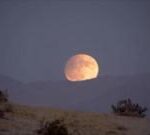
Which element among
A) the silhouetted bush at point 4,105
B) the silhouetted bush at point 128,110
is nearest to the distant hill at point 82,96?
the silhouetted bush at point 128,110

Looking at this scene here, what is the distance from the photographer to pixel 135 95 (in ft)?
564

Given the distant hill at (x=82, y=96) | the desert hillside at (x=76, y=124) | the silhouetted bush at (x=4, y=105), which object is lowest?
the desert hillside at (x=76, y=124)

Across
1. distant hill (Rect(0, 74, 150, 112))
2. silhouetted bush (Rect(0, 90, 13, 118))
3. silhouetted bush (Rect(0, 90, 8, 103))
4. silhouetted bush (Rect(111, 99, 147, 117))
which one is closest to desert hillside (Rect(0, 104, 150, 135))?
silhouetted bush (Rect(0, 90, 13, 118))

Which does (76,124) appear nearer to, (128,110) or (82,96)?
(128,110)

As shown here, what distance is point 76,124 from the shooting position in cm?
1370

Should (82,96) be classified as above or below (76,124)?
above

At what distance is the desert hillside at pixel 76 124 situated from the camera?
1162 cm

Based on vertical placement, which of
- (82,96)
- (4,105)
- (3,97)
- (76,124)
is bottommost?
(76,124)

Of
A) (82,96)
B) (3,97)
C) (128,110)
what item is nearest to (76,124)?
(3,97)

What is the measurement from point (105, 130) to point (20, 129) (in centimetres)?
368

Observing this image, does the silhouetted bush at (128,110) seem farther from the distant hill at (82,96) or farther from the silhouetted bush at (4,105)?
the distant hill at (82,96)

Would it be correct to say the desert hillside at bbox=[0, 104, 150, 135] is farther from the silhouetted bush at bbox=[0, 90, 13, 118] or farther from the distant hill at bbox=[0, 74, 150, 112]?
the distant hill at bbox=[0, 74, 150, 112]

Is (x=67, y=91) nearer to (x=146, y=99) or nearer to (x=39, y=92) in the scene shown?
(x=39, y=92)

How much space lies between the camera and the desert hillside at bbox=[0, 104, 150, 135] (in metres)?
11.6
